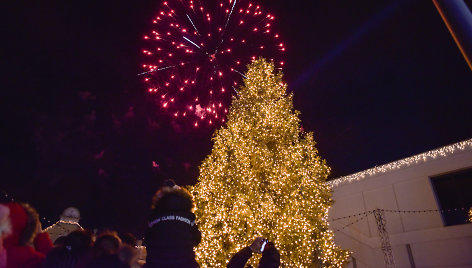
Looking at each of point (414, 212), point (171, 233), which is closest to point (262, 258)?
point (171, 233)

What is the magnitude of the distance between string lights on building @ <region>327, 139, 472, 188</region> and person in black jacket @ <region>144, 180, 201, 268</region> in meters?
14.8

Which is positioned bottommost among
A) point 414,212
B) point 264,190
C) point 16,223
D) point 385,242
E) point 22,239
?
point 22,239

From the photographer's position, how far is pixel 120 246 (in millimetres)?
2779

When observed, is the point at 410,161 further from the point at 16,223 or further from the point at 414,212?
the point at 16,223

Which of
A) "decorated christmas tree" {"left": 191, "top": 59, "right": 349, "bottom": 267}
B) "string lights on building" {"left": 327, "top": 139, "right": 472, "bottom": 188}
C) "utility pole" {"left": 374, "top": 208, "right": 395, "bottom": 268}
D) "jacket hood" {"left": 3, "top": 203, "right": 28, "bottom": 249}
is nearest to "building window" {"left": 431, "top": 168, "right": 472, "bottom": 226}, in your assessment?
"string lights on building" {"left": 327, "top": 139, "right": 472, "bottom": 188}

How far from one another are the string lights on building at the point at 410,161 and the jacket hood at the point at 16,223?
1581 centimetres

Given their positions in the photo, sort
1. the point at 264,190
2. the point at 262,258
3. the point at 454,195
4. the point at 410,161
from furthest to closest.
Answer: the point at 410,161 < the point at 454,195 < the point at 264,190 < the point at 262,258

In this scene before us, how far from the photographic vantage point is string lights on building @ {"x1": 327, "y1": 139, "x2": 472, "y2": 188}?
42.8ft

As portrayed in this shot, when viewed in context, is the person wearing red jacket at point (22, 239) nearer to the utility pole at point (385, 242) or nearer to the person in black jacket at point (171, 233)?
the person in black jacket at point (171, 233)

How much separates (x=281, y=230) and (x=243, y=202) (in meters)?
1.61

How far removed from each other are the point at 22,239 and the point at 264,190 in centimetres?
882

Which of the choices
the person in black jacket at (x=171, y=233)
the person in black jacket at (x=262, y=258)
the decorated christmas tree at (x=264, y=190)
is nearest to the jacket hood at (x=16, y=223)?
the person in black jacket at (x=171, y=233)

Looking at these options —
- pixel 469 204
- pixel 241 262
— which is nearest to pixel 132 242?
pixel 241 262

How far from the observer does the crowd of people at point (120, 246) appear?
238cm
